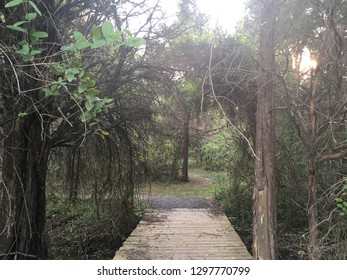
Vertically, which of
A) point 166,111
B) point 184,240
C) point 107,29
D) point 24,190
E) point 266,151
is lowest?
point 184,240

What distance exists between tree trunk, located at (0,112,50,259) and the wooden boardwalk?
1313 mm

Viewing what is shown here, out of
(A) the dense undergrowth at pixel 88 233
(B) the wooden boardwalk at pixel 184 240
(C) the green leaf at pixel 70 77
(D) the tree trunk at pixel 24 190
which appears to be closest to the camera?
(C) the green leaf at pixel 70 77

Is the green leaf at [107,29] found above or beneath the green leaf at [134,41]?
above

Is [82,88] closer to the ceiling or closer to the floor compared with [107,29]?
closer to the floor

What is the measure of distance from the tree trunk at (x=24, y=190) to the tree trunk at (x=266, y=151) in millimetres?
3041

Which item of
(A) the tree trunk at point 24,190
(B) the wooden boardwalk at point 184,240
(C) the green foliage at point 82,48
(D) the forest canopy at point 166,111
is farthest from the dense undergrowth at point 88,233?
(C) the green foliage at point 82,48

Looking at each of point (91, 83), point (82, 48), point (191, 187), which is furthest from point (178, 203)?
point (82, 48)

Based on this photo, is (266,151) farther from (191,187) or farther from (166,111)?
(191,187)

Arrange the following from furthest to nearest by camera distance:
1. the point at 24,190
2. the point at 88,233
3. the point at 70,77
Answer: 1. the point at 88,233
2. the point at 24,190
3. the point at 70,77

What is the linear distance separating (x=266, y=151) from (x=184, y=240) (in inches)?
102

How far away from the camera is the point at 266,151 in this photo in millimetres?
3703

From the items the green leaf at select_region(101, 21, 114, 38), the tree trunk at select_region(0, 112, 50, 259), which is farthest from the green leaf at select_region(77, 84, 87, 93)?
the tree trunk at select_region(0, 112, 50, 259)

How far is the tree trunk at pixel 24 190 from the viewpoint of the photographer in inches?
152

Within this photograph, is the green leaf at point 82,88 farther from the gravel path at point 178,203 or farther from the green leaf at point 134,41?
the gravel path at point 178,203
